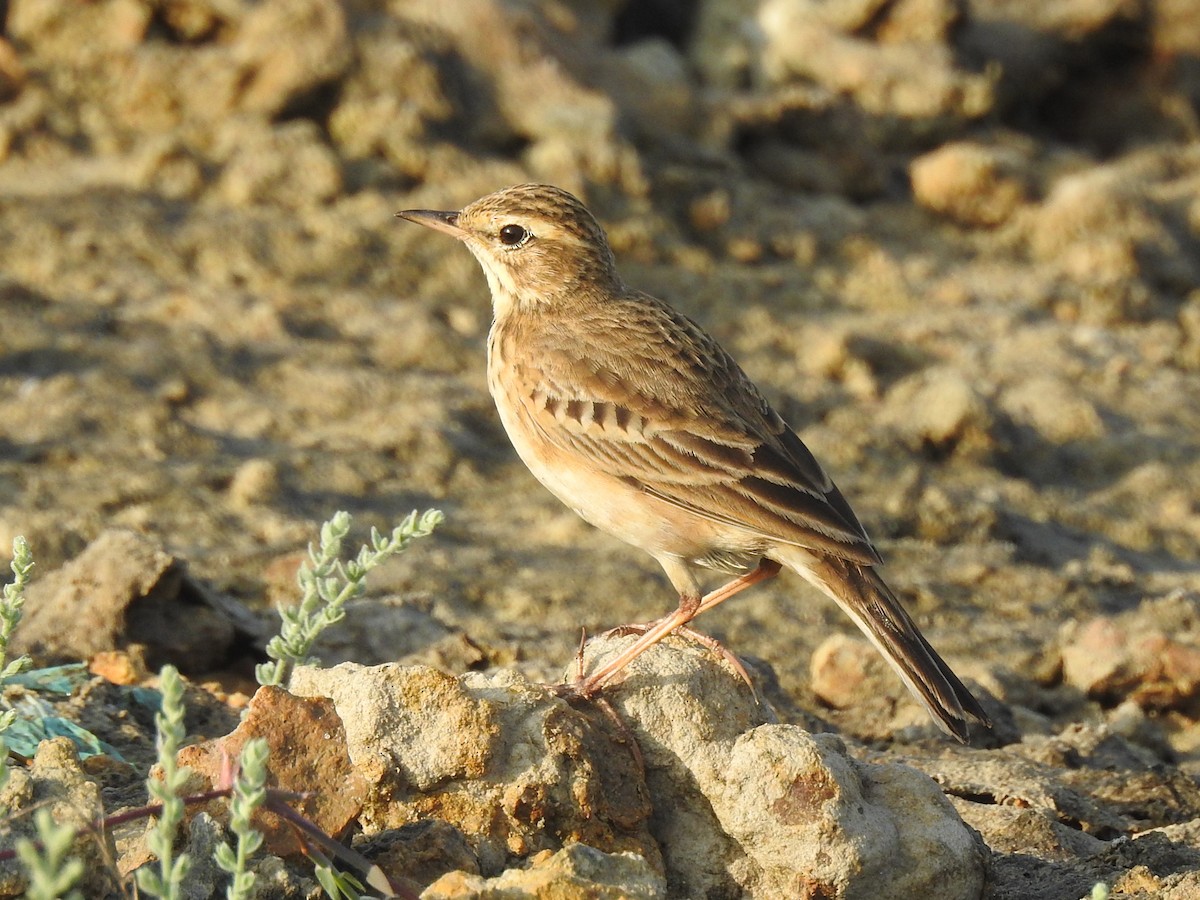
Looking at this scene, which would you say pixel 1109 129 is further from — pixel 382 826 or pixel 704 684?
pixel 382 826

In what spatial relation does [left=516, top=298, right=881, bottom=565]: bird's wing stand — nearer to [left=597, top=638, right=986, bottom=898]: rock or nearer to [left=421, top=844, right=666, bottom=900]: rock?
[left=597, top=638, right=986, bottom=898]: rock

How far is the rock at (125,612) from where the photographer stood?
212 inches

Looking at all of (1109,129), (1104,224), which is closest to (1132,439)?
(1104,224)

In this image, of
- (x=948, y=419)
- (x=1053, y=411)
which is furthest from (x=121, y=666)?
(x=1053, y=411)

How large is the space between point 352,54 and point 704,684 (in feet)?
19.8

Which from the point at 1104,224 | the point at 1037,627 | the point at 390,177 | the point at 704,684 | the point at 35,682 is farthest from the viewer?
the point at 1104,224

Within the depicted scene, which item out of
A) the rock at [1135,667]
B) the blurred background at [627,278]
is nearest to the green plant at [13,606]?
the blurred background at [627,278]

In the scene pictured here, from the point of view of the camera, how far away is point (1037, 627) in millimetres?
6820

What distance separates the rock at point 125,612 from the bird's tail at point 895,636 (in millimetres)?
1943

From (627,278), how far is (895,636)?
15.5 ft

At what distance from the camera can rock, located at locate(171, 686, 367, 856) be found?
3453 mm

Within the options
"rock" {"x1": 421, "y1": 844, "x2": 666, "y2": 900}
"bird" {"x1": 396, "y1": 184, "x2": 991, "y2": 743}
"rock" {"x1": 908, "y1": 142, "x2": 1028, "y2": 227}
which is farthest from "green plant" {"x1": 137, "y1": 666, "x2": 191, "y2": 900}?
"rock" {"x1": 908, "y1": 142, "x2": 1028, "y2": 227}

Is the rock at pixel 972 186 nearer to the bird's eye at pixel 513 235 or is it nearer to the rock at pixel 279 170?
the rock at pixel 279 170

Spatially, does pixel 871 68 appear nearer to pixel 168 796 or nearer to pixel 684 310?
pixel 684 310
